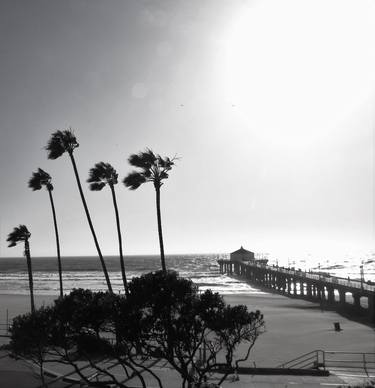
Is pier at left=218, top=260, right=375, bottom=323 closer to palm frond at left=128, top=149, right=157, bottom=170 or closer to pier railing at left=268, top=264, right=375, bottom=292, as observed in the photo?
pier railing at left=268, top=264, right=375, bottom=292

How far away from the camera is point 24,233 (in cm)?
3241

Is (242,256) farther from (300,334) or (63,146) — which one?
(63,146)

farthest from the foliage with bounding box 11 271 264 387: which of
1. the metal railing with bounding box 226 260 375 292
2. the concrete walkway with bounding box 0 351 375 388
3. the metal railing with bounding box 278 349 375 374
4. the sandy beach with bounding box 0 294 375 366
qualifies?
the metal railing with bounding box 226 260 375 292

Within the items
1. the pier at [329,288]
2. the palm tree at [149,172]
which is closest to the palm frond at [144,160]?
the palm tree at [149,172]

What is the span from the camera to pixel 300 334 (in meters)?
31.9

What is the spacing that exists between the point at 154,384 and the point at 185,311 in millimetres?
6087

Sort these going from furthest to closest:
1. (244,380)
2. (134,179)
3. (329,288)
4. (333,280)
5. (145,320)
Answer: (329,288) → (333,280) → (134,179) → (244,380) → (145,320)

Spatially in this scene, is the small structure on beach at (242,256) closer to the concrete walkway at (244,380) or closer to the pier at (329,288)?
the pier at (329,288)

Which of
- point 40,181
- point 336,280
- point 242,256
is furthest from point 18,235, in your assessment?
point 242,256

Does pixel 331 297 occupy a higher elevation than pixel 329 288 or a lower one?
lower

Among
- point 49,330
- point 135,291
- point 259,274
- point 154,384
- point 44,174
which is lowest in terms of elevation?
point 259,274

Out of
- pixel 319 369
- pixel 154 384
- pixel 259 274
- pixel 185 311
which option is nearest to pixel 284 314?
pixel 319 369

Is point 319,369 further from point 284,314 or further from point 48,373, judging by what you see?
point 284,314

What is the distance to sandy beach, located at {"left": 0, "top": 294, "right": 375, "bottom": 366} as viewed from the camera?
25.5 metres
